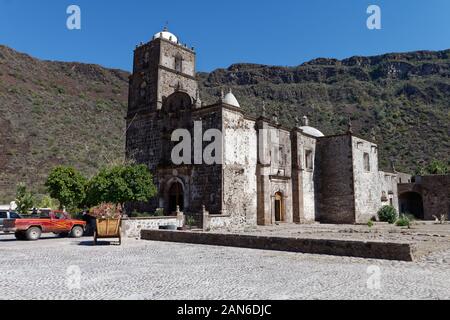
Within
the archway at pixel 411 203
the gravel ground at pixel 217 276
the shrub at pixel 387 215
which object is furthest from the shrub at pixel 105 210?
the archway at pixel 411 203

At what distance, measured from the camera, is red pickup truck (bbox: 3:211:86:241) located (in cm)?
1582

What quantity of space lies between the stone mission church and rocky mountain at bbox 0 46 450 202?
14445 millimetres

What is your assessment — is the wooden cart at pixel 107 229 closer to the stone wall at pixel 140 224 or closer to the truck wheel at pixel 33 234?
the stone wall at pixel 140 224

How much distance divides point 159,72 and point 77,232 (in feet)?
41.2

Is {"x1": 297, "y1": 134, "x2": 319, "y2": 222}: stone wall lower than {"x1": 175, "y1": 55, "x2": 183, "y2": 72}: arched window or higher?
lower

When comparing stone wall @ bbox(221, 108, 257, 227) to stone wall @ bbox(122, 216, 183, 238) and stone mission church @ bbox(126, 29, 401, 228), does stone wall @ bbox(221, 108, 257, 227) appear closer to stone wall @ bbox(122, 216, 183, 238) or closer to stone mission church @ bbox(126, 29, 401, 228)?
stone mission church @ bbox(126, 29, 401, 228)

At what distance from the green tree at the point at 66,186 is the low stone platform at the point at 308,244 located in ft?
37.7

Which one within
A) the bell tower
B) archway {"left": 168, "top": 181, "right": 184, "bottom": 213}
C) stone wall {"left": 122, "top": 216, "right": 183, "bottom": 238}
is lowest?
stone wall {"left": 122, "top": 216, "right": 183, "bottom": 238}

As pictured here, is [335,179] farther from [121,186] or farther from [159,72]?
[121,186]

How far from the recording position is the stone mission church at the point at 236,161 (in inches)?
881

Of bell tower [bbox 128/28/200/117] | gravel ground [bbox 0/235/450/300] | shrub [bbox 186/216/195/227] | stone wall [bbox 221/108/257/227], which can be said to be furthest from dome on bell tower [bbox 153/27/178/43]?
gravel ground [bbox 0/235/450/300]
